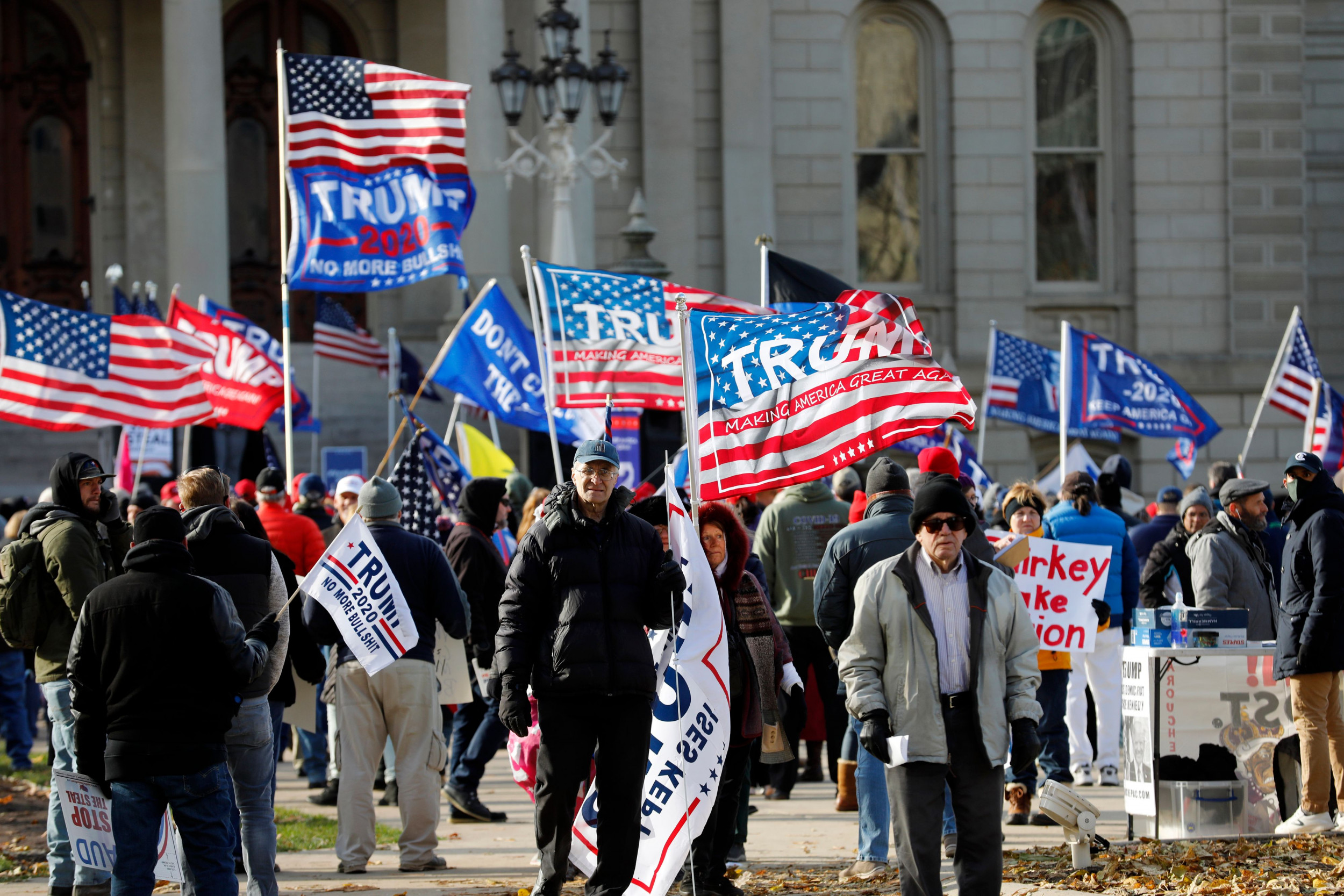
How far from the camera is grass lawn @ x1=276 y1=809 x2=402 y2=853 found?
10109mm

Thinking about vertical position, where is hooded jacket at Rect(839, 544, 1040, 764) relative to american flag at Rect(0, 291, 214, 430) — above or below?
below

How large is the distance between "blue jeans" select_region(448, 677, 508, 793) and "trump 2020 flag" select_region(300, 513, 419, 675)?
165 cm

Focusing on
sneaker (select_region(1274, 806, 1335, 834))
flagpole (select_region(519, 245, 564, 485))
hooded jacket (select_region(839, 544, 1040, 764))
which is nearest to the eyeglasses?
hooded jacket (select_region(839, 544, 1040, 764))

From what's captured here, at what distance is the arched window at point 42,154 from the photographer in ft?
86.2

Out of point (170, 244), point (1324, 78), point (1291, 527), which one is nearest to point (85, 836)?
point (1291, 527)

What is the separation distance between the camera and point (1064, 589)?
10.9 metres

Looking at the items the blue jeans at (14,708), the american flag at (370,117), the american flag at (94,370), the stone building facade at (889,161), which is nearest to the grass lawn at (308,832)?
the blue jeans at (14,708)

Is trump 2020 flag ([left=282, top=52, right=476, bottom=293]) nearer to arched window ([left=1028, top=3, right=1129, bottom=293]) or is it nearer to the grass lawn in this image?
the grass lawn

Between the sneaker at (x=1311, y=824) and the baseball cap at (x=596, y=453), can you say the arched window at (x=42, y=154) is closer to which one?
the baseball cap at (x=596, y=453)

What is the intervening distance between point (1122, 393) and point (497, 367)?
6764 millimetres

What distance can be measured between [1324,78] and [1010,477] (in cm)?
859

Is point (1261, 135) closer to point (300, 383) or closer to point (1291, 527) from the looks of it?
point (300, 383)

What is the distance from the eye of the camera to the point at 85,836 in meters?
7.10

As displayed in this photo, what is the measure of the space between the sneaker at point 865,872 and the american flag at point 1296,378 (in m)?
10.4
